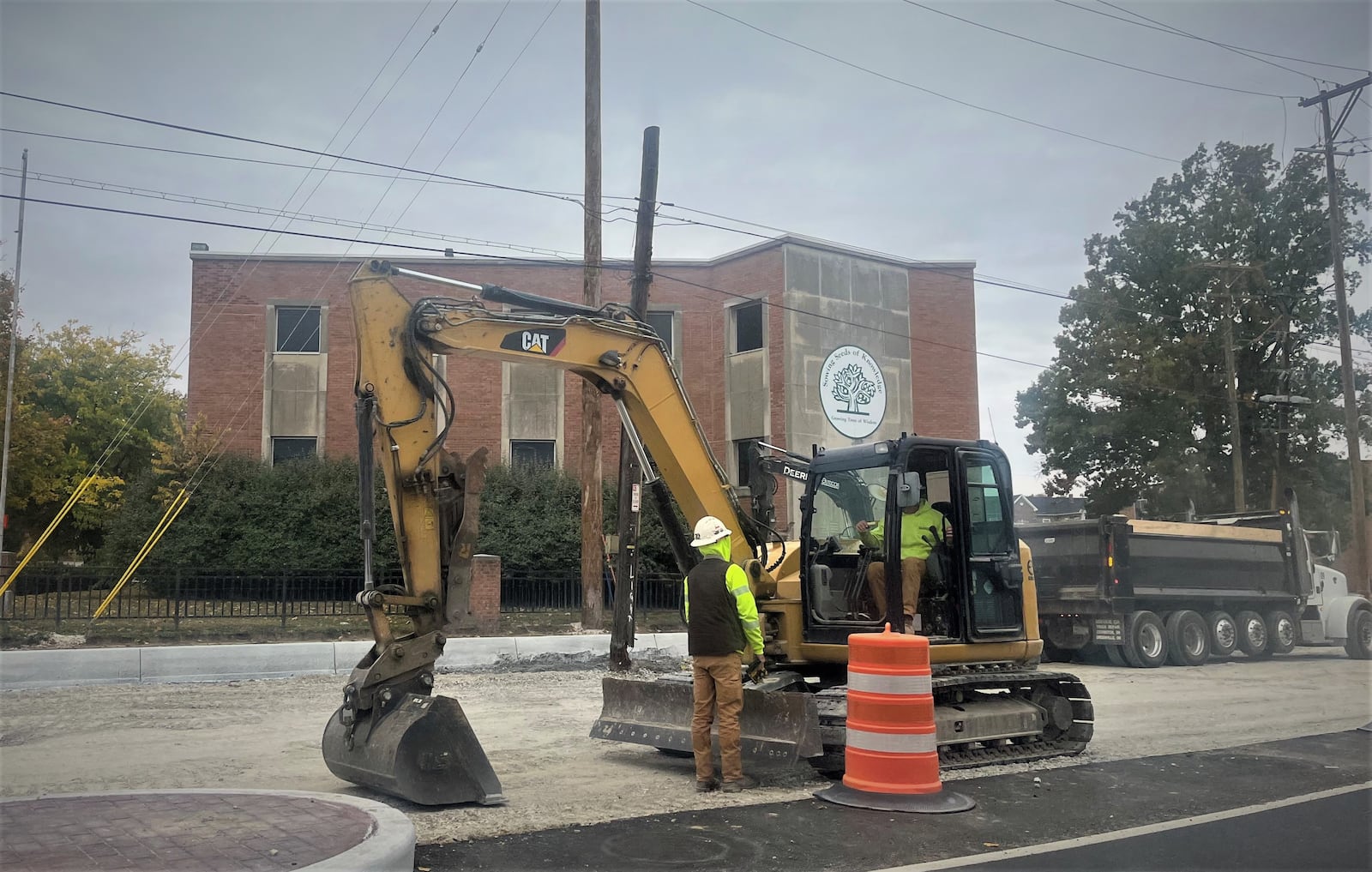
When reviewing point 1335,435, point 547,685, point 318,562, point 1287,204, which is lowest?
point 547,685

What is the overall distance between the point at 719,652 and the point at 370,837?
311 cm

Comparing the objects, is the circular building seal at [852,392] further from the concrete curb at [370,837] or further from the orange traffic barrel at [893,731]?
the concrete curb at [370,837]

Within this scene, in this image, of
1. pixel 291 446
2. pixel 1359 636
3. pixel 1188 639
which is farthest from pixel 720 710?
pixel 291 446

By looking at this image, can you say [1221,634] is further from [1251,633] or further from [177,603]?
[177,603]

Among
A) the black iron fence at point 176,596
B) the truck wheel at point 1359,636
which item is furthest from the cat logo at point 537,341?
the truck wheel at point 1359,636

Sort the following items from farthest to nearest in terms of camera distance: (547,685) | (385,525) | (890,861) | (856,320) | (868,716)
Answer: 1. (856,320)
2. (385,525)
3. (547,685)
4. (868,716)
5. (890,861)

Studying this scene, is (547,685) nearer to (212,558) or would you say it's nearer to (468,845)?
(468,845)

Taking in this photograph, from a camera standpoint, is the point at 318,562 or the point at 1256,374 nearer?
the point at 318,562

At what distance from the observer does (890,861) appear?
5.95 m

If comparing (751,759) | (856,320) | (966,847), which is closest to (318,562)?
(856,320)

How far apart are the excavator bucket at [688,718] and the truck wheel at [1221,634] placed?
14.5 metres

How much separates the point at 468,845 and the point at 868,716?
2994 mm

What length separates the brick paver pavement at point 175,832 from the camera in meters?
5.03

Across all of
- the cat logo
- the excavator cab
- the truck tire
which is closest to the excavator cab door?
the excavator cab
